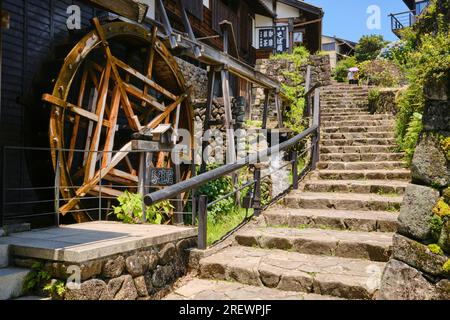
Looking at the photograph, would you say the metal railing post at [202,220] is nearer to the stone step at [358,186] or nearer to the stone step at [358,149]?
the stone step at [358,186]

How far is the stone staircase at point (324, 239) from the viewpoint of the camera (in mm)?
3537

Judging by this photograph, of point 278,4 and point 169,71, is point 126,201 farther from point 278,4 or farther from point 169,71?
point 278,4

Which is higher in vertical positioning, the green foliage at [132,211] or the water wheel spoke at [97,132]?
the water wheel spoke at [97,132]

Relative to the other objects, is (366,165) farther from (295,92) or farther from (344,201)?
(295,92)

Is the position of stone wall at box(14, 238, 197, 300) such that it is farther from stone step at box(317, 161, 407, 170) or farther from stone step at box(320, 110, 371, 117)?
stone step at box(320, 110, 371, 117)

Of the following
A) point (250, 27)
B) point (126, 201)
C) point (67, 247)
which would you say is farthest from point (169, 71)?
point (250, 27)

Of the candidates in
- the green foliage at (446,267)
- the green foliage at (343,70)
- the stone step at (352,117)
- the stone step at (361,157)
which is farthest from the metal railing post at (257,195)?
the green foliage at (343,70)

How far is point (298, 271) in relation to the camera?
12.0 feet

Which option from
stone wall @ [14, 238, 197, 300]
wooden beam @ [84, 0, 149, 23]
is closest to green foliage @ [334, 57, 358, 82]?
wooden beam @ [84, 0, 149, 23]

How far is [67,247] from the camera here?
3.32m

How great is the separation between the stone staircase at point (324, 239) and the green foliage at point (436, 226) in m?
0.66

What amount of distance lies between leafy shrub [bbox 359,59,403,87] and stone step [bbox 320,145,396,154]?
731cm
